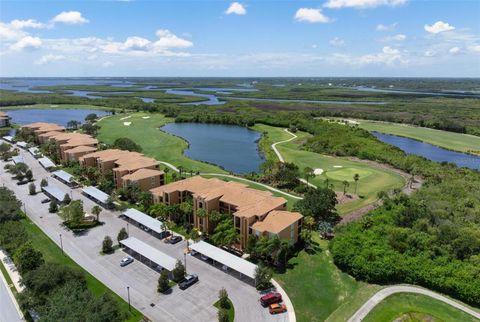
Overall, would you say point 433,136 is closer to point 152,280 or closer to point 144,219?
point 144,219

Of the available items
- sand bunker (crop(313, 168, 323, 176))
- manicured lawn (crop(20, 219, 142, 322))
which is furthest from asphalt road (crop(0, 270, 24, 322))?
sand bunker (crop(313, 168, 323, 176))

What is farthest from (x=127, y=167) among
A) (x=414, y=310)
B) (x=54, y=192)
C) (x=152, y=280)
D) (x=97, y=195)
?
(x=414, y=310)

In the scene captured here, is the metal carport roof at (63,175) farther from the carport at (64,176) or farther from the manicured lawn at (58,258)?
the manicured lawn at (58,258)

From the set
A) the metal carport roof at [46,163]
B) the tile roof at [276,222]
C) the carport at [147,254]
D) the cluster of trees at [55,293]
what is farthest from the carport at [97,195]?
the tile roof at [276,222]

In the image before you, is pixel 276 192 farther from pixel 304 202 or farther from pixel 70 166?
pixel 70 166

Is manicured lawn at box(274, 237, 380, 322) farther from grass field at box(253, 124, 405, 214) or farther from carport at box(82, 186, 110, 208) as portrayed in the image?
carport at box(82, 186, 110, 208)

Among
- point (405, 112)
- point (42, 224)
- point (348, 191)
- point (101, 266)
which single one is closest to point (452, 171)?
point (348, 191)
